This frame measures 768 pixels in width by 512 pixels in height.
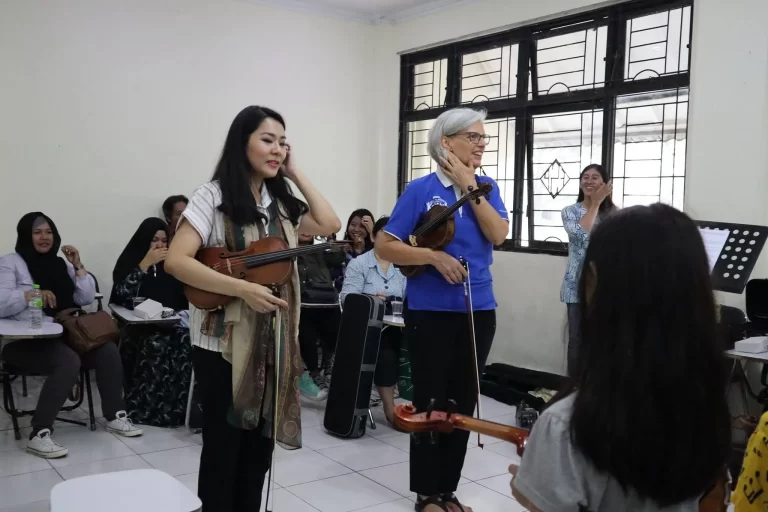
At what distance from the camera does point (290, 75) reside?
5.69 meters

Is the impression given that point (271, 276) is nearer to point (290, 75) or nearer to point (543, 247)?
point (543, 247)

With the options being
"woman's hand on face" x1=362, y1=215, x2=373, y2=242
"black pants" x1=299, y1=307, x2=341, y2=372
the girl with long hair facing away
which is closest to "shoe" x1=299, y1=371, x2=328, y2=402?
"black pants" x1=299, y1=307, x2=341, y2=372

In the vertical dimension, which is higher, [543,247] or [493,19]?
[493,19]

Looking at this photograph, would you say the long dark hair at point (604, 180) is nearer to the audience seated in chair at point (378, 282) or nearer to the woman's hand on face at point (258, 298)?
the audience seated in chair at point (378, 282)

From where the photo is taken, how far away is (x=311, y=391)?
4.27 metres

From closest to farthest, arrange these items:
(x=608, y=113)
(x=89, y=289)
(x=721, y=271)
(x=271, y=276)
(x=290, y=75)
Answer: (x=271, y=276)
(x=721, y=271)
(x=89, y=289)
(x=608, y=113)
(x=290, y=75)

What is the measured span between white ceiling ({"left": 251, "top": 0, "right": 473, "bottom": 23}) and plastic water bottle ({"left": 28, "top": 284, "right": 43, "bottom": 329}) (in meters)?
3.09

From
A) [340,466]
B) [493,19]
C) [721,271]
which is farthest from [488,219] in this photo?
[493,19]

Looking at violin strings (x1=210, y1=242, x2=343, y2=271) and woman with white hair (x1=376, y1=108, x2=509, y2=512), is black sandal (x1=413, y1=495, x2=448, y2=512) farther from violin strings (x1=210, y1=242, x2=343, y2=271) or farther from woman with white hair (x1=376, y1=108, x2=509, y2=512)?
violin strings (x1=210, y1=242, x2=343, y2=271)

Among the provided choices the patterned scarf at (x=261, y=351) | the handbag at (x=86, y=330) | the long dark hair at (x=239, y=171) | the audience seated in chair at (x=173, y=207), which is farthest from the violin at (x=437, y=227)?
the audience seated in chair at (x=173, y=207)

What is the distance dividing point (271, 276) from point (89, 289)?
258 centimetres

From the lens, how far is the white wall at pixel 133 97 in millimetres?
4578

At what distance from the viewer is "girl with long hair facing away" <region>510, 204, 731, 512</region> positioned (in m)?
0.91

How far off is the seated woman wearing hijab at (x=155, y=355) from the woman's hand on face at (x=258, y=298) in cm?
217
